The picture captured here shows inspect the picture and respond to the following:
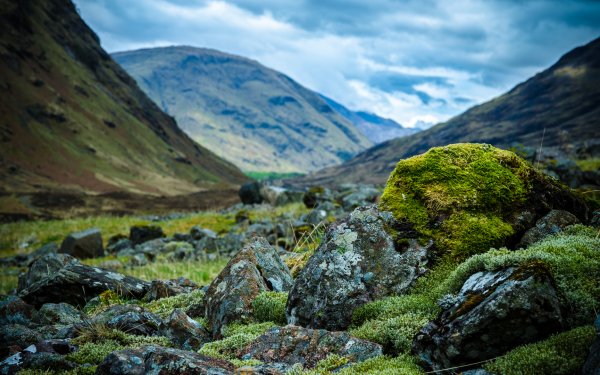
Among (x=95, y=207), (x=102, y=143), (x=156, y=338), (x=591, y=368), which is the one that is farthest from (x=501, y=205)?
(x=102, y=143)

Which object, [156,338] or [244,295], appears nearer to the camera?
[156,338]

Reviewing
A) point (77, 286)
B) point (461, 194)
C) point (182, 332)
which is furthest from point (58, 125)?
point (461, 194)

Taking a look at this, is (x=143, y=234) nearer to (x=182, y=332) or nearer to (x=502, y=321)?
(x=182, y=332)

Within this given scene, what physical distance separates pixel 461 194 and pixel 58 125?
16898 cm

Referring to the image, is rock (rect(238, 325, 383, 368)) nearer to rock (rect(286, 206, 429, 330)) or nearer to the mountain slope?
rock (rect(286, 206, 429, 330))

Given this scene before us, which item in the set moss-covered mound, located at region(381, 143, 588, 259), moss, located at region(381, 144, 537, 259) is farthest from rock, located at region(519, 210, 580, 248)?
moss, located at region(381, 144, 537, 259)

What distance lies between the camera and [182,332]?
24.4 feet

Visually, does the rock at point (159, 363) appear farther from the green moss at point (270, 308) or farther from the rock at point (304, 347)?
the green moss at point (270, 308)

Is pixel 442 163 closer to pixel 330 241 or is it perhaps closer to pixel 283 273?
pixel 330 241

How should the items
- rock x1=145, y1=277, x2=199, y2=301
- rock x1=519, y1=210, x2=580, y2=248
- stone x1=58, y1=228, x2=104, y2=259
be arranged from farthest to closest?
stone x1=58, y1=228, x2=104, y2=259, rock x1=145, y1=277, x2=199, y2=301, rock x1=519, y1=210, x2=580, y2=248

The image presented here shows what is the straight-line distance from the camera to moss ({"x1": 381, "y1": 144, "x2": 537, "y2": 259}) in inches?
294

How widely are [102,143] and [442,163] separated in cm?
17758

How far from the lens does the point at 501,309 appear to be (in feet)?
15.9

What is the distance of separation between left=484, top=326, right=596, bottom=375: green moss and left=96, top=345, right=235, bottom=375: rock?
3.01 m
